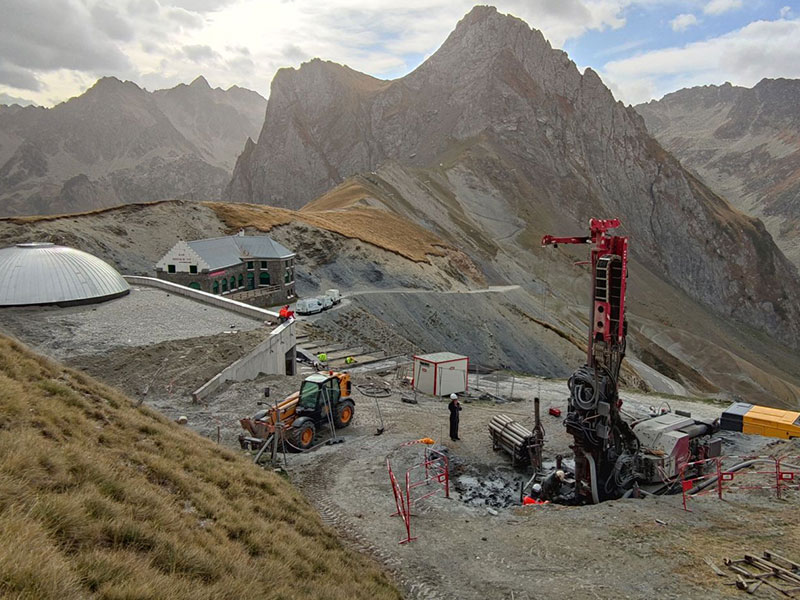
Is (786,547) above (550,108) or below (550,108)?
below

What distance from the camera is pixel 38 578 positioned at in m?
4.99

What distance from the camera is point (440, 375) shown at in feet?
96.6

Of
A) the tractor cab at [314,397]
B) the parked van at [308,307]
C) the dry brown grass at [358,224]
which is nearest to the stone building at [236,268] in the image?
the parked van at [308,307]

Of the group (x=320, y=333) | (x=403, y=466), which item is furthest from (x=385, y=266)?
(x=403, y=466)

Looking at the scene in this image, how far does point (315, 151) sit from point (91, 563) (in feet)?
567

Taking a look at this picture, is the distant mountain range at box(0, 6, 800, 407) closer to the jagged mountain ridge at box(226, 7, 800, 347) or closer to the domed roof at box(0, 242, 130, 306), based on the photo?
the jagged mountain ridge at box(226, 7, 800, 347)

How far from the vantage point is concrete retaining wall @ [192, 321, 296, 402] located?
23.7 m

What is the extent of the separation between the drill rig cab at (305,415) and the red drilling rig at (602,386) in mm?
8916

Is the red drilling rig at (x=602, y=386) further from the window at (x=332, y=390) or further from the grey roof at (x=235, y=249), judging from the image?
the grey roof at (x=235, y=249)

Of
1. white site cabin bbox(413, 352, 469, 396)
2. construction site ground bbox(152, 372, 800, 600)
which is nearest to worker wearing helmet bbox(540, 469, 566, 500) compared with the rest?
construction site ground bbox(152, 372, 800, 600)

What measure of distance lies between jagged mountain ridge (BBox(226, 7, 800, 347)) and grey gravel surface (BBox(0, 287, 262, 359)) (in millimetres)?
74983

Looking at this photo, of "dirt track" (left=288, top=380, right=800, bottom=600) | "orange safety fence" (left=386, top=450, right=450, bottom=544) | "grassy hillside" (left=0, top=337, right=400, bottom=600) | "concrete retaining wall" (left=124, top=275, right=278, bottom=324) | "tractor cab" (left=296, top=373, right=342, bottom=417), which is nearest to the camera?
"grassy hillside" (left=0, top=337, right=400, bottom=600)

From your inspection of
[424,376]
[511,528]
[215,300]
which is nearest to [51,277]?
[215,300]

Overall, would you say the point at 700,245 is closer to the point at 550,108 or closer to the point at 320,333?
the point at 550,108
